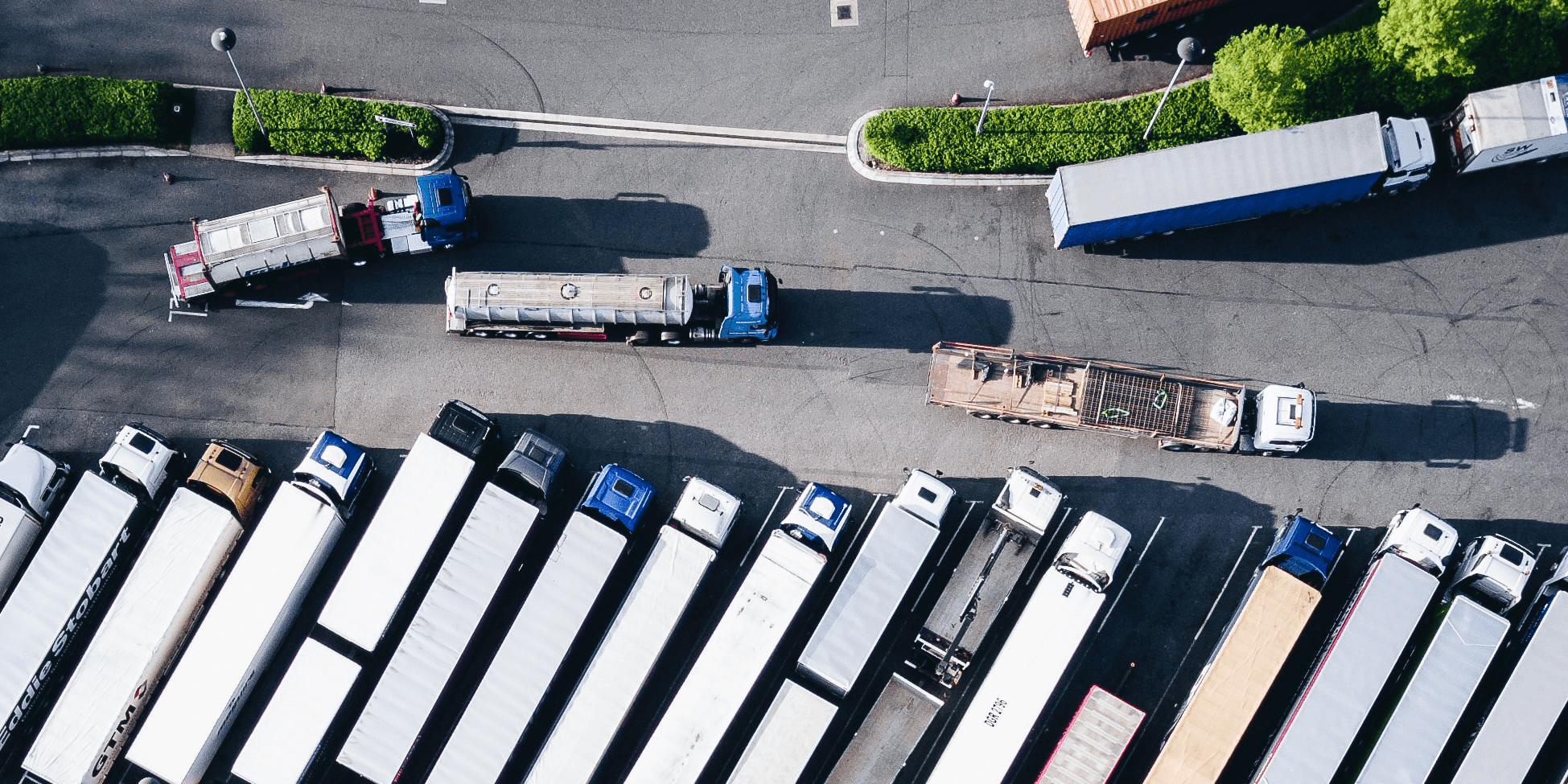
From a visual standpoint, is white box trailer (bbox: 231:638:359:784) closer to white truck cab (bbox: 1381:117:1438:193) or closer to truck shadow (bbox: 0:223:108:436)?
truck shadow (bbox: 0:223:108:436)

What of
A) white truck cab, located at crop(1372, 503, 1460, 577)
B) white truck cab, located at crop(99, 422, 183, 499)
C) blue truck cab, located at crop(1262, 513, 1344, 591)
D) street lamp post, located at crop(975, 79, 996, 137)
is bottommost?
white truck cab, located at crop(99, 422, 183, 499)

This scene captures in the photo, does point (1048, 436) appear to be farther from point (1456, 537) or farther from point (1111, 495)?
point (1456, 537)

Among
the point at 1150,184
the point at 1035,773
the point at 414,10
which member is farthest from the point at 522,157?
the point at 1035,773

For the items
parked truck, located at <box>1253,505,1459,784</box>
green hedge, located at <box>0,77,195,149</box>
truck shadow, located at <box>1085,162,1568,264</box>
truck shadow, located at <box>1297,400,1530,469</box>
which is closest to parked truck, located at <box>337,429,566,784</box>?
green hedge, located at <box>0,77,195,149</box>

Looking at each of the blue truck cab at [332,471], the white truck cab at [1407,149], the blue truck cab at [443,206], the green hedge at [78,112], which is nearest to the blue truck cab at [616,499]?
the blue truck cab at [332,471]

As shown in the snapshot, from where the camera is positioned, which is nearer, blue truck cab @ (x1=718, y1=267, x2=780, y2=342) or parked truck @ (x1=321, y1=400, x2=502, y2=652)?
parked truck @ (x1=321, y1=400, x2=502, y2=652)

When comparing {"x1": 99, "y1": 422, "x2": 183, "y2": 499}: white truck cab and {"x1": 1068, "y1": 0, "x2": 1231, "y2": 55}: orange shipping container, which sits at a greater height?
{"x1": 1068, "y1": 0, "x2": 1231, "y2": 55}: orange shipping container

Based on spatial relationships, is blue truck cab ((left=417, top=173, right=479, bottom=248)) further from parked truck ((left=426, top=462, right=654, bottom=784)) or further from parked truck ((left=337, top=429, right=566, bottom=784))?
parked truck ((left=426, top=462, right=654, bottom=784))

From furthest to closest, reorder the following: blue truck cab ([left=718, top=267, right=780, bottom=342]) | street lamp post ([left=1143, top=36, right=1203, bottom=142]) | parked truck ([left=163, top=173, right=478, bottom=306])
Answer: blue truck cab ([left=718, top=267, right=780, bottom=342]) → parked truck ([left=163, top=173, right=478, bottom=306]) → street lamp post ([left=1143, top=36, right=1203, bottom=142])

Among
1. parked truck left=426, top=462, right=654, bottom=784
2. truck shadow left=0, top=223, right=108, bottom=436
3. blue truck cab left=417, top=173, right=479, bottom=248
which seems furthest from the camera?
truck shadow left=0, top=223, right=108, bottom=436
